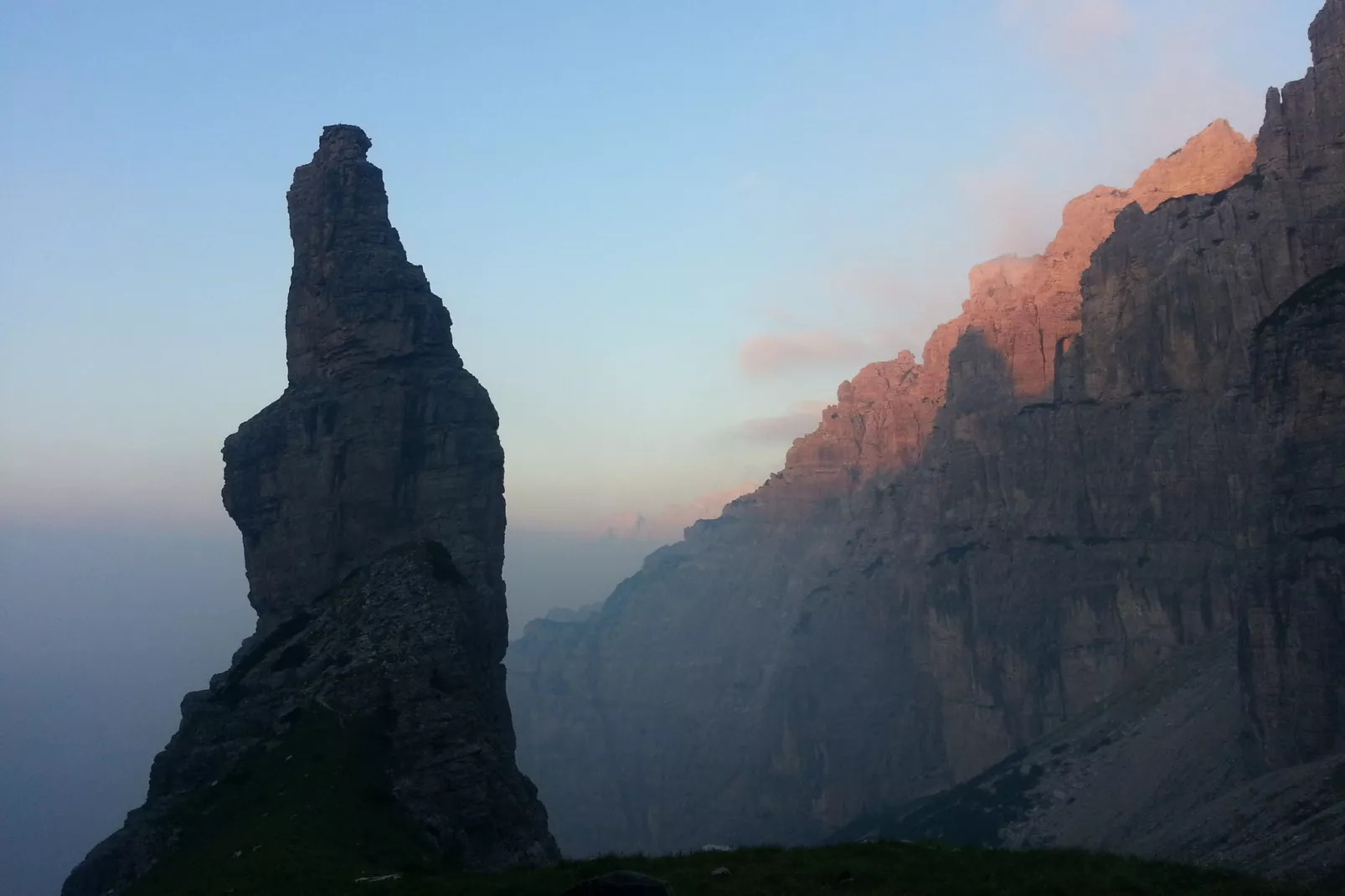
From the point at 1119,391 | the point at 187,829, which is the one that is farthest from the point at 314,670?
the point at 1119,391

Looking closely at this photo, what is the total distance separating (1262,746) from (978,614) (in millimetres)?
78146

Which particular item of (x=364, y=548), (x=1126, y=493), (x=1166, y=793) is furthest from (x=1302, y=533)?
(x=364, y=548)

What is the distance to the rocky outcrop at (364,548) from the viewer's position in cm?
5928

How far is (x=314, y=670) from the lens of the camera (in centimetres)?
6375

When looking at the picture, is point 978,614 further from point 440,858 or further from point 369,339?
point 440,858

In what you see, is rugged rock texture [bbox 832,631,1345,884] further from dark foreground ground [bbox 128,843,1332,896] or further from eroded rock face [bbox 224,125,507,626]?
eroded rock face [bbox 224,125,507,626]

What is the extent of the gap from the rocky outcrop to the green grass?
8.56 feet

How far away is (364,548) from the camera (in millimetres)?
85500

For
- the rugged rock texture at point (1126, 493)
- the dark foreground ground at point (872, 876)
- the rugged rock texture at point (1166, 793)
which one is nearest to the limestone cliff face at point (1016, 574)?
the rugged rock texture at point (1126, 493)

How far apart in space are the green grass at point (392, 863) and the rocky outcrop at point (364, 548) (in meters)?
2.61

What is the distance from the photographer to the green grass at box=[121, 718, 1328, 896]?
28.5 metres

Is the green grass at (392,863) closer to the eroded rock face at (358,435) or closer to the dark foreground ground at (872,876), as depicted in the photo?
the dark foreground ground at (872,876)

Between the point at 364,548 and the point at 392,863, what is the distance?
4330cm

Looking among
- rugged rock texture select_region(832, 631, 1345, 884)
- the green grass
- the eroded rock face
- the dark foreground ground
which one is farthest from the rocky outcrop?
rugged rock texture select_region(832, 631, 1345, 884)
